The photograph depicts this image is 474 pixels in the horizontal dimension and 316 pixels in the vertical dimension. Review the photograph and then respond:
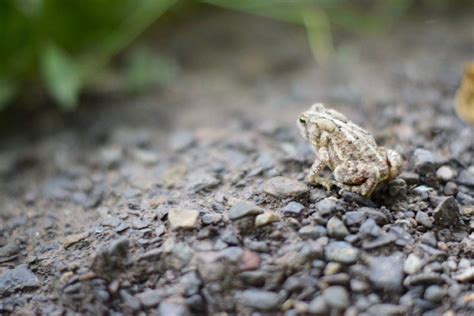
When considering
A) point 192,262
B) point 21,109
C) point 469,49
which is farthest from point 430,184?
point 21,109

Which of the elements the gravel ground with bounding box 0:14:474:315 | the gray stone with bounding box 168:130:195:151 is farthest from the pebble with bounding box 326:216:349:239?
the gray stone with bounding box 168:130:195:151

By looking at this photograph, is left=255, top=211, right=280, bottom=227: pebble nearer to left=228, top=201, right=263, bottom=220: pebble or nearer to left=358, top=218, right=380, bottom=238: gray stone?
left=228, top=201, right=263, bottom=220: pebble

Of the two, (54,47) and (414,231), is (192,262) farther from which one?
(54,47)

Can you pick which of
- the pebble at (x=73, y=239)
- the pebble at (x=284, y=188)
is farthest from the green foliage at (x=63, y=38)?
the pebble at (x=284, y=188)

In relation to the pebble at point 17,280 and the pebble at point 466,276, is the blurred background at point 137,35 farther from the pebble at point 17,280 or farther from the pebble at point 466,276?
the pebble at point 466,276

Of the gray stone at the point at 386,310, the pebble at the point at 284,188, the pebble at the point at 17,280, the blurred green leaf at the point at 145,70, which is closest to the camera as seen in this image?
the gray stone at the point at 386,310

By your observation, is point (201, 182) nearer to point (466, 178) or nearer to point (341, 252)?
point (341, 252)

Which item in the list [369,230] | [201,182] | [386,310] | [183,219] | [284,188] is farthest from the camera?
[201,182]

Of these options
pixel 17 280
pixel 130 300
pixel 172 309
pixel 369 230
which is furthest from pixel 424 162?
pixel 17 280
